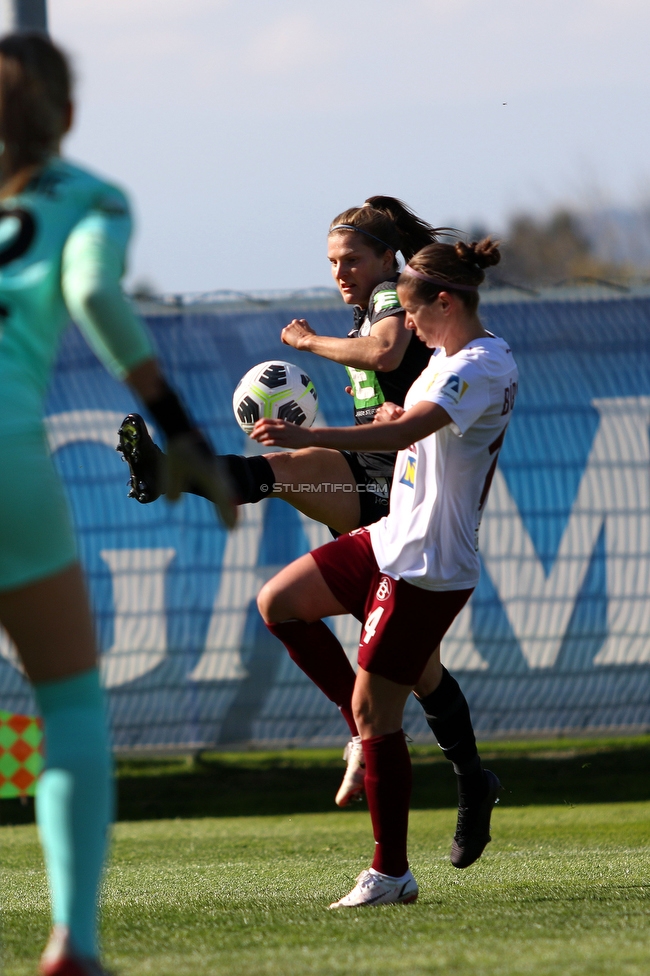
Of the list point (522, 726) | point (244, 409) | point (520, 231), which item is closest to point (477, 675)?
point (522, 726)

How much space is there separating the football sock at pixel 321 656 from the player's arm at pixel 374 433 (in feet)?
4.55

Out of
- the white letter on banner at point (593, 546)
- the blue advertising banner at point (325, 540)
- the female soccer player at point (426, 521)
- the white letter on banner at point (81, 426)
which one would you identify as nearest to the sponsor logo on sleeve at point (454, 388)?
the female soccer player at point (426, 521)

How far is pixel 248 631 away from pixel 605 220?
43545mm

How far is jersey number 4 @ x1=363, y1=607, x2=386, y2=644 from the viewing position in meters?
4.18

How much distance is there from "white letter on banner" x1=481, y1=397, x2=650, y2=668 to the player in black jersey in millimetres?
4536

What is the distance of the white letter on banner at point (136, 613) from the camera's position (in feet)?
31.3

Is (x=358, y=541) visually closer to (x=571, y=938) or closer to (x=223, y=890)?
(x=223, y=890)

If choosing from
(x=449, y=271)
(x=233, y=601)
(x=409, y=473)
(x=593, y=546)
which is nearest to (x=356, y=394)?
(x=409, y=473)

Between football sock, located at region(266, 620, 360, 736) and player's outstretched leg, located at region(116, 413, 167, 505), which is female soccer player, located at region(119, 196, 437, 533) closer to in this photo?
player's outstretched leg, located at region(116, 413, 167, 505)

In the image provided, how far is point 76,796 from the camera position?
2.54 meters

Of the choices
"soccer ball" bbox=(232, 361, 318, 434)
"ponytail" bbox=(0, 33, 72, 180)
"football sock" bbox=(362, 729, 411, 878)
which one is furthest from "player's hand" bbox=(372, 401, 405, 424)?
"ponytail" bbox=(0, 33, 72, 180)

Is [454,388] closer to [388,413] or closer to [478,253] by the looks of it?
[388,413]

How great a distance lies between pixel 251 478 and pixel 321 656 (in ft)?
2.58

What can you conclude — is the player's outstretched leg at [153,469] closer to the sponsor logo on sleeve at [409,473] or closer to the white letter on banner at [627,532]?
the sponsor logo on sleeve at [409,473]
